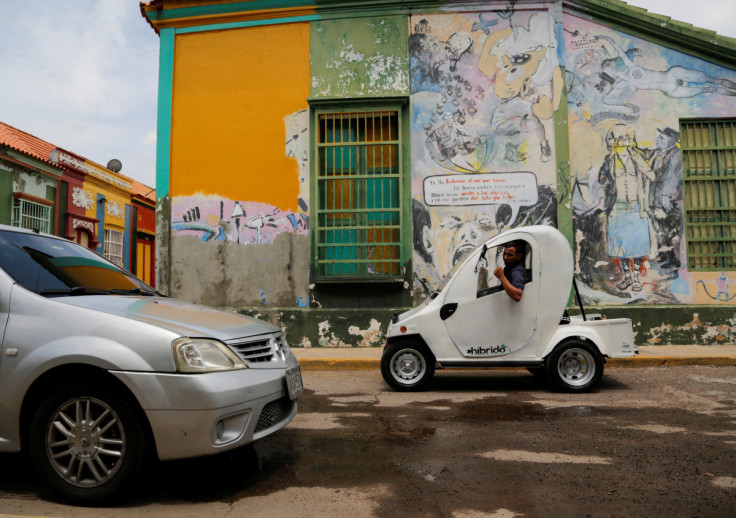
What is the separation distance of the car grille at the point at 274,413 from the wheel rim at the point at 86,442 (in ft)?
2.53

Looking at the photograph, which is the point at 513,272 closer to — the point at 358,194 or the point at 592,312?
the point at 592,312

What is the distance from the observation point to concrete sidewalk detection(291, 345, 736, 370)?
316 inches

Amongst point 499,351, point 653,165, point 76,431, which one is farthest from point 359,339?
point 76,431

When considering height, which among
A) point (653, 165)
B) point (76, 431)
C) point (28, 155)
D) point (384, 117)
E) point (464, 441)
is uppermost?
point (28, 155)

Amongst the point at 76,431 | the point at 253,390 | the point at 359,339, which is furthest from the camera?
the point at 359,339

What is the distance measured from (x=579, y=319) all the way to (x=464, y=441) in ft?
10.0

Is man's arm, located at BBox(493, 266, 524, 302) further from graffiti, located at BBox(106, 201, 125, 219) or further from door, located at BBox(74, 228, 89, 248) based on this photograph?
graffiti, located at BBox(106, 201, 125, 219)

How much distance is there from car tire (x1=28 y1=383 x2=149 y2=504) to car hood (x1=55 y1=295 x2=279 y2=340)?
0.46m

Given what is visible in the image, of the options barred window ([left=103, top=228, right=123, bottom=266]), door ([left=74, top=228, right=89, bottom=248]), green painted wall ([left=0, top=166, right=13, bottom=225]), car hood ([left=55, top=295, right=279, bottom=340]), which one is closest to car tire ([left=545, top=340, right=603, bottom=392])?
car hood ([left=55, top=295, right=279, bottom=340])

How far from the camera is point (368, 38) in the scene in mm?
Result: 10445

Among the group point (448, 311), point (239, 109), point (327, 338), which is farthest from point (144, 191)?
point (448, 311)

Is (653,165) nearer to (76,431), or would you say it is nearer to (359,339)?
(359,339)

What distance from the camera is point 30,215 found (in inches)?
734

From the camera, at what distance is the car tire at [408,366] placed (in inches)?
251
